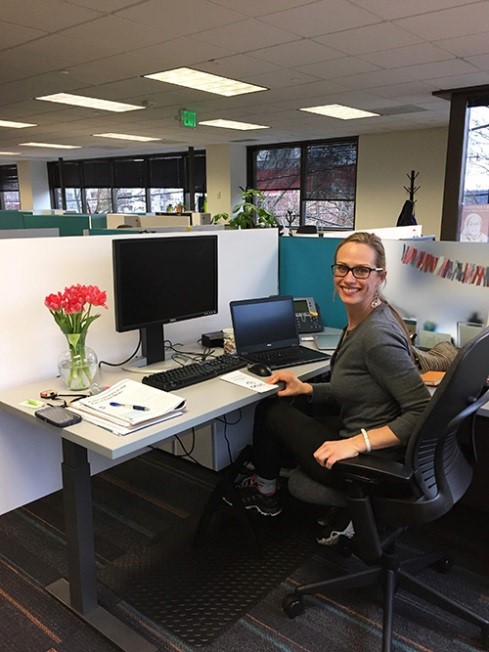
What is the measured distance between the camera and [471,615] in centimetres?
165

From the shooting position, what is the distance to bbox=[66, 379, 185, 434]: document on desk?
1.55 metres

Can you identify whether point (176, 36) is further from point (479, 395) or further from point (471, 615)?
point (471, 615)

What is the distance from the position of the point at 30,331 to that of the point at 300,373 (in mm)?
1051

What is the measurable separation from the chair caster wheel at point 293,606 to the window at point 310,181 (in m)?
7.89

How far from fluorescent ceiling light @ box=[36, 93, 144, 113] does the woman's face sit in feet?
15.9

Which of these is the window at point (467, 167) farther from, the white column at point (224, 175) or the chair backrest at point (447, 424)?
the white column at point (224, 175)

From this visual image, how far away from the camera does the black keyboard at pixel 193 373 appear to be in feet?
6.13

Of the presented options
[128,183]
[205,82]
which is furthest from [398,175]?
[128,183]

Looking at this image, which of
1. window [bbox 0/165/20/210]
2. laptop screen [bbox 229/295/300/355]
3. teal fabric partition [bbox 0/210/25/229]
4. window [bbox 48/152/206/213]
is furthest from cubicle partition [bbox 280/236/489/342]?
window [bbox 0/165/20/210]

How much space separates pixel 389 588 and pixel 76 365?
1.28m

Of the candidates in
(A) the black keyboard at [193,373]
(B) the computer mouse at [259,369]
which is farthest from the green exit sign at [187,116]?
(B) the computer mouse at [259,369]

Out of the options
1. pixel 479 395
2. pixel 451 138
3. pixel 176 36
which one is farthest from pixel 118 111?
pixel 479 395

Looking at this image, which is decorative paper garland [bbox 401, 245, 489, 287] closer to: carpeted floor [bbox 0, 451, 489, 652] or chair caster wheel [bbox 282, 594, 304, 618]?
carpeted floor [bbox 0, 451, 489, 652]

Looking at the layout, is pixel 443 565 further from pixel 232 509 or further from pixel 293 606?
pixel 232 509
